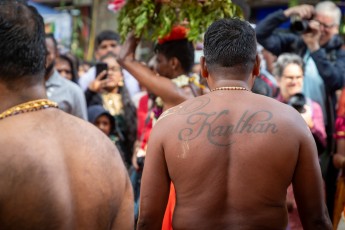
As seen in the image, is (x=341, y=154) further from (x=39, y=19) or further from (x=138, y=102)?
(x=39, y=19)

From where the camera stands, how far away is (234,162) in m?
3.43

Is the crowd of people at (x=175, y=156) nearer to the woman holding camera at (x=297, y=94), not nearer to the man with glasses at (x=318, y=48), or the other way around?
the woman holding camera at (x=297, y=94)

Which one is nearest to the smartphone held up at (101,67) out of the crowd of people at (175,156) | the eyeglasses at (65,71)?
the eyeglasses at (65,71)

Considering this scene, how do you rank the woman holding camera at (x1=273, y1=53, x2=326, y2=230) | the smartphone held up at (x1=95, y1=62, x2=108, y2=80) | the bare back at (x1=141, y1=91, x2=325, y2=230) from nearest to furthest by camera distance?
the bare back at (x1=141, y1=91, x2=325, y2=230)
the woman holding camera at (x1=273, y1=53, x2=326, y2=230)
the smartphone held up at (x1=95, y1=62, x2=108, y2=80)

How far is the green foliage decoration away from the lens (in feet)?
17.3

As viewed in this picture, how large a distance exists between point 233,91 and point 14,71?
1.23 m

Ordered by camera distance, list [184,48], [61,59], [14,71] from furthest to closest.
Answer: [61,59]
[184,48]
[14,71]

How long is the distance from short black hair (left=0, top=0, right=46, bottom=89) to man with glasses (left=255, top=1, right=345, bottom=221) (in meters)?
4.40

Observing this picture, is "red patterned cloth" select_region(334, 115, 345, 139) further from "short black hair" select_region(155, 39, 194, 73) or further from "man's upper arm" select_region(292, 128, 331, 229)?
"man's upper arm" select_region(292, 128, 331, 229)

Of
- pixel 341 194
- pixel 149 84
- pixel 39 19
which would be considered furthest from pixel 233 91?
pixel 341 194

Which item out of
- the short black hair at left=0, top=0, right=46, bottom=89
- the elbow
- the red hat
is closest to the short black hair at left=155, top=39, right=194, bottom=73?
the red hat

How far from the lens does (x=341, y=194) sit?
6.14 meters

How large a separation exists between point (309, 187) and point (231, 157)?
0.47 meters

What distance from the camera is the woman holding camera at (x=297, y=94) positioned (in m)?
6.23
